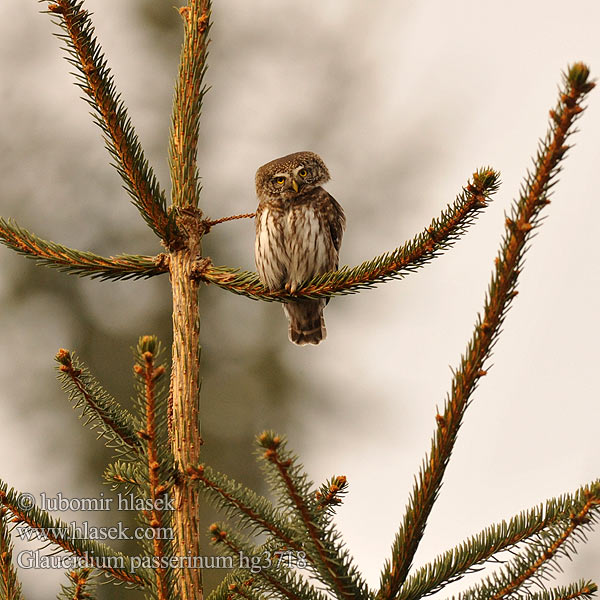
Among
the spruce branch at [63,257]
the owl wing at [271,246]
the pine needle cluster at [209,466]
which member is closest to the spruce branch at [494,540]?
the pine needle cluster at [209,466]

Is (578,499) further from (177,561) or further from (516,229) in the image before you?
(177,561)

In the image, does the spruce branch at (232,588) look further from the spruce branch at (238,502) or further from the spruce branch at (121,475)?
Answer: the spruce branch at (121,475)

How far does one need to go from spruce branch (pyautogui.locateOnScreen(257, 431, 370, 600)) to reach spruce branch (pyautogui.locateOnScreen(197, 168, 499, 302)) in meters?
0.89

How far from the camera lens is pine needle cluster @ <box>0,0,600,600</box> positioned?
1549 millimetres

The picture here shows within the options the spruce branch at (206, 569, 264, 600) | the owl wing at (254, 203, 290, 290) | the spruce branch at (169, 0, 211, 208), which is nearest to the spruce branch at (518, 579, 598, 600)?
the spruce branch at (206, 569, 264, 600)

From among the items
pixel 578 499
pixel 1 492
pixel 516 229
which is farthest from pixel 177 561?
pixel 516 229

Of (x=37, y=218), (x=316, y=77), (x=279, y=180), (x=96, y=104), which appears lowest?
(x=96, y=104)

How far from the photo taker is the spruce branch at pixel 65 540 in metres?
1.94

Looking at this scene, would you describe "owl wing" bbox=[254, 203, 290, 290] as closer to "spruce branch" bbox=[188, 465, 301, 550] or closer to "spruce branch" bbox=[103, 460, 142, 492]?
"spruce branch" bbox=[103, 460, 142, 492]

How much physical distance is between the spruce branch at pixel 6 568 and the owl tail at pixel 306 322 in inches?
117

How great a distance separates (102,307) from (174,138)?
7.76 metres

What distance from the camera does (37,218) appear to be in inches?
439

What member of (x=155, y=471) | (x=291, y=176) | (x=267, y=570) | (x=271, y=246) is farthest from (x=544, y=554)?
(x=291, y=176)

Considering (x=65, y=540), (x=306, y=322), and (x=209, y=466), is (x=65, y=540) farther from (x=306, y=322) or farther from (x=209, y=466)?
(x=306, y=322)
